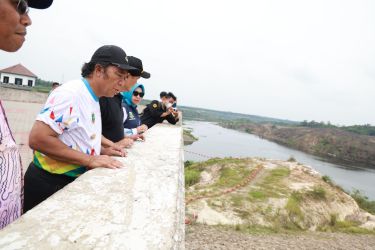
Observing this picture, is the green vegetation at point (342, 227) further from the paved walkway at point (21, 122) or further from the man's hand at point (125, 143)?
the man's hand at point (125, 143)

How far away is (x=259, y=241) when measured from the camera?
8.50 metres

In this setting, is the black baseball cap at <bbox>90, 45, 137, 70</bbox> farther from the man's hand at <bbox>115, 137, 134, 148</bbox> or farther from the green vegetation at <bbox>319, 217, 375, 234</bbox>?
the green vegetation at <bbox>319, 217, 375, 234</bbox>

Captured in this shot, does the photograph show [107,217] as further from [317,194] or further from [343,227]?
[317,194]

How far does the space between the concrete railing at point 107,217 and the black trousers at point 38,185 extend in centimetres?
29

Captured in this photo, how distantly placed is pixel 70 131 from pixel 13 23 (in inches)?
35.8

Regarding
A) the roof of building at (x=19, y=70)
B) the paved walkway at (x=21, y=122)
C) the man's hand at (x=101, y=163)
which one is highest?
the roof of building at (x=19, y=70)

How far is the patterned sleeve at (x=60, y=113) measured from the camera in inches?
73.3

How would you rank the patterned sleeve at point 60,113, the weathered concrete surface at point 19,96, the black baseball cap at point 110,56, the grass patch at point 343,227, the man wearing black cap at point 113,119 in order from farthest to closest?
the grass patch at point 343,227
the weathered concrete surface at point 19,96
the man wearing black cap at point 113,119
the black baseball cap at point 110,56
the patterned sleeve at point 60,113

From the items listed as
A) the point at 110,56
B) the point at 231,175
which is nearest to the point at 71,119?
the point at 110,56

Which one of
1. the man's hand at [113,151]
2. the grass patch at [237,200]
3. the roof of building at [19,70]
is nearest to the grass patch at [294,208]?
the grass patch at [237,200]

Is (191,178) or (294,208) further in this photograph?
(191,178)

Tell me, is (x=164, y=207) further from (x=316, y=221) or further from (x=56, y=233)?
(x=316, y=221)

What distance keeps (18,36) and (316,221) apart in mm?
13454

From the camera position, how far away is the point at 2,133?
1.38 metres
